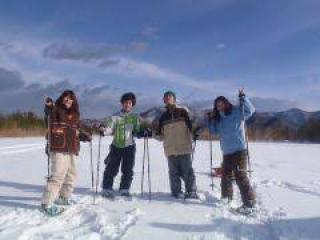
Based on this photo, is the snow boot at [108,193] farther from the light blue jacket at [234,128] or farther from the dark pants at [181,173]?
the light blue jacket at [234,128]

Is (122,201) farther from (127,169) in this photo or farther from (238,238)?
(238,238)

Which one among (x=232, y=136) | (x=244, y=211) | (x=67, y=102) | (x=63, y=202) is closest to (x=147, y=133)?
(x=232, y=136)

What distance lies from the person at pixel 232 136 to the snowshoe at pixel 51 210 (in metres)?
2.51

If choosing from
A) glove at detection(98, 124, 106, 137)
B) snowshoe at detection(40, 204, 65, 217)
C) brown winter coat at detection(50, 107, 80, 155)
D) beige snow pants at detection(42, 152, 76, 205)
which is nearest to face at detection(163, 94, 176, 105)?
glove at detection(98, 124, 106, 137)

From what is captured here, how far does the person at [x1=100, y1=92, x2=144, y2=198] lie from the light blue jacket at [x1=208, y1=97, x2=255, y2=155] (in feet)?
4.70

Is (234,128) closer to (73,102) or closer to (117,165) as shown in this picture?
(117,165)

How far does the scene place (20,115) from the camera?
2752cm

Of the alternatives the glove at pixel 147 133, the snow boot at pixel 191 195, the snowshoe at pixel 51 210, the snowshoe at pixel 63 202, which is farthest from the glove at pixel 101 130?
the snowshoe at pixel 51 210

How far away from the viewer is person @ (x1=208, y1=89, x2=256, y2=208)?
7504 millimetres

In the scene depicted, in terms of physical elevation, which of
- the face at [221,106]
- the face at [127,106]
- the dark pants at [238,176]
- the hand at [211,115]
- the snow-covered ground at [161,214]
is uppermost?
the face at [127,106]

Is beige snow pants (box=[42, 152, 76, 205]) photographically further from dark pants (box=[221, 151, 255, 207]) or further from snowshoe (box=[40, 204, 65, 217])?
dark pants (box=[221, 151, 255, 207])

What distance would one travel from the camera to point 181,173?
823 centimetres

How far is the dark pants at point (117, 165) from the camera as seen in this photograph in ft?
27.0

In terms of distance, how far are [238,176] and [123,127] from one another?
2.06 meters
